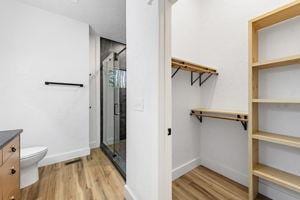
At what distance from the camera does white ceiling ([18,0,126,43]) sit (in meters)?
2.26

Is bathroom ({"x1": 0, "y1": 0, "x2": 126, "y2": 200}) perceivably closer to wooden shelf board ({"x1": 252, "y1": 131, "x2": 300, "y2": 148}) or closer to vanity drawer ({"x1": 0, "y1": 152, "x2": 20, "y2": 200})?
vanity drawer ({"x1": 0, "y1": 152, "x2": 20, "y2": 200})

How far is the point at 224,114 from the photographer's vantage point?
78.0 inches

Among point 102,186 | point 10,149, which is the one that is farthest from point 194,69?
point 10,149

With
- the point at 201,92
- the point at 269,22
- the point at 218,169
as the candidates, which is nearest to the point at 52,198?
the point at 218,169

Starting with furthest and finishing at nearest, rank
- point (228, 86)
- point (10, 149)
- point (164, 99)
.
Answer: point (228, 86) < point (10, 149) < point (164, 99)

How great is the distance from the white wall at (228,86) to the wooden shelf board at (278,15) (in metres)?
0.09

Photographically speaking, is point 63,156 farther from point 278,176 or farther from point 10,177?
point 278,176

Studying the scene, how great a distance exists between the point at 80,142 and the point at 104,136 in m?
0.56

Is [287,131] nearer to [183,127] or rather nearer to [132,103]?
[183,127]

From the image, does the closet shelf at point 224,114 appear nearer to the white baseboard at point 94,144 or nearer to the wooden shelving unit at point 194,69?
the wooden shelving unit at point 194,69

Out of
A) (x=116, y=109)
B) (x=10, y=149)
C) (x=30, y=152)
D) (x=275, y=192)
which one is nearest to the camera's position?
(x=10, y=149)

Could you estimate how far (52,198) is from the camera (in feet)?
5.39

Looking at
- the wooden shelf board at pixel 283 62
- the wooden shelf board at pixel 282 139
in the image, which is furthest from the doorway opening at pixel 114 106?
the wooden shelf board at pixel 283 62

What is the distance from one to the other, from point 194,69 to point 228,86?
547 mm
